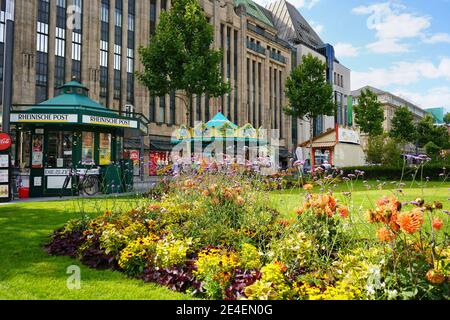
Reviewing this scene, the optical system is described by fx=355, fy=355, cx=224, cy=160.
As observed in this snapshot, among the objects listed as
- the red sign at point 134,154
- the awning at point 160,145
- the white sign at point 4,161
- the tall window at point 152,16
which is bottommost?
the white sign at point 4,161

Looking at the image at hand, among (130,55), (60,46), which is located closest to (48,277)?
(60,46)

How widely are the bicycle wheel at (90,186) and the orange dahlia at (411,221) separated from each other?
1380 cm

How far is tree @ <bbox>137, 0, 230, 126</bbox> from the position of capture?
21906 millimetres

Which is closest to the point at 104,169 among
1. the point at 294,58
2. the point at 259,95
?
the point at 259,95

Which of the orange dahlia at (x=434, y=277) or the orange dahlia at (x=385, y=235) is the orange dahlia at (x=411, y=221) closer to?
the orange dahlia at (x=385, y=235)

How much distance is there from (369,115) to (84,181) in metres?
42.3

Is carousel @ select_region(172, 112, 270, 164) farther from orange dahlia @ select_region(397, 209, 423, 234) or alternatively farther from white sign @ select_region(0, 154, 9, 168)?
orange dahlia @ select_region(397, 209, 423, 234)

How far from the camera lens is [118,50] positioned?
37.4m

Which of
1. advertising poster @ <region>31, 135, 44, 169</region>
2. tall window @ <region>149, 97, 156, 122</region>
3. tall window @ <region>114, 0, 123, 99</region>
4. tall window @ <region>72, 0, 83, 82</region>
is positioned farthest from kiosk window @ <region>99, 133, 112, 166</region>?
tall window @ <region>149, 97, 156, 122</region>

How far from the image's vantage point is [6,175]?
1298 centimetres

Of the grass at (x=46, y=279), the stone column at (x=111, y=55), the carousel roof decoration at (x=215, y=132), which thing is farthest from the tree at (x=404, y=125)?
the grass at (x=46, y=279)

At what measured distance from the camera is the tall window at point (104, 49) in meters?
36.0

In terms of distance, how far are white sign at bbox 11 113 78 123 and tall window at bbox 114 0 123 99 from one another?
76.6 feet

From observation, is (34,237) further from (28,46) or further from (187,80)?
(28,46)
